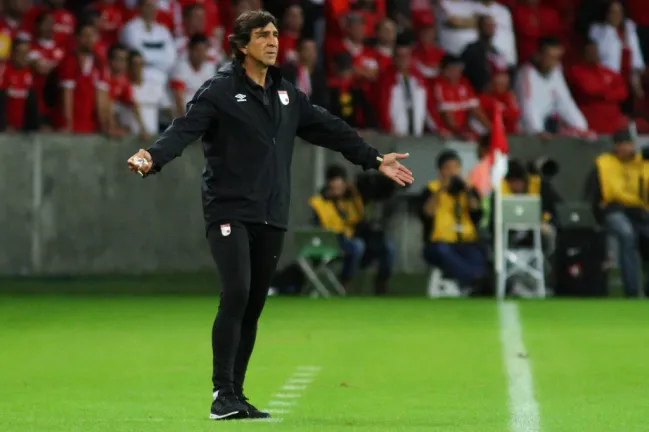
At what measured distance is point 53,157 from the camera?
75.5 ft

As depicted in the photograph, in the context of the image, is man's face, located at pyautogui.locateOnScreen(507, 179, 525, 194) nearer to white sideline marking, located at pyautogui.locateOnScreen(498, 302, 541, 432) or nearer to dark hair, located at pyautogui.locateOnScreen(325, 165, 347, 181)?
dark hair, located at pyautogui.locateOnScreen(325, 165, 347, 181)

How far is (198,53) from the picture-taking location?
2311 cm

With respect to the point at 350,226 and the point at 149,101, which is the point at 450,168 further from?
the point at 149,101

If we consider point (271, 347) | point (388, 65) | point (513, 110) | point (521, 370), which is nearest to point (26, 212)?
point (388, 65)

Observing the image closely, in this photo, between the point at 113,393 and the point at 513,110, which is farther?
the point at 513,110

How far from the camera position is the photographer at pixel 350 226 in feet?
72.1

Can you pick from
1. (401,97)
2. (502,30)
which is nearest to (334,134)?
(401,97)

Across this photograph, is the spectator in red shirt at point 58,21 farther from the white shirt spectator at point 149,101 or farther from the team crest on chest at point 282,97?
the team crest on chest at point 282,97

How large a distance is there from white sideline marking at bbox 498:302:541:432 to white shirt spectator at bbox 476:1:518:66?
8299 mm

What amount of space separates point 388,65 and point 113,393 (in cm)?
1434

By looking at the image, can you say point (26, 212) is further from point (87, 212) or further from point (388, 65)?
point (388, 65)

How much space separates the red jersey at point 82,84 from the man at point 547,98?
6.41m

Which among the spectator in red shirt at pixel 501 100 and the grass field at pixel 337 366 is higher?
the spectator in red shirt at pixel 501 100

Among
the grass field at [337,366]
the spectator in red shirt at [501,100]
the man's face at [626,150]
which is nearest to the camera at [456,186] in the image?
the grass field at [337,366]
